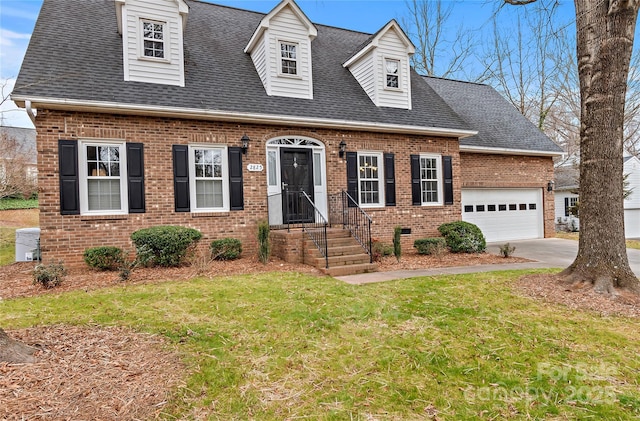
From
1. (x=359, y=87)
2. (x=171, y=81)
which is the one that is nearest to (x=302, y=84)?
(x=359, y=87)

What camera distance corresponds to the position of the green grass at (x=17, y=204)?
805 inches

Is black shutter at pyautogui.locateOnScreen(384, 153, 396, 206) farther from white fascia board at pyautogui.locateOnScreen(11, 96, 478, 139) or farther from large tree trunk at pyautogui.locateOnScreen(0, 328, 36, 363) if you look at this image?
large tree trunk at pyautogui.locateOnScreen(0, 328, 36, 363)

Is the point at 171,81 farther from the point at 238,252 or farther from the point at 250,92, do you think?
the point at 238,252

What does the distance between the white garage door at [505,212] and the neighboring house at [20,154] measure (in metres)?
15.2

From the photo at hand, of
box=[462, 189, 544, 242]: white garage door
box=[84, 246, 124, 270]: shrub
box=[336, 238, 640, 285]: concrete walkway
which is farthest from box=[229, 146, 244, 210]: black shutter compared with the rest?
box=[462, 189, 544, 242]: white garage door

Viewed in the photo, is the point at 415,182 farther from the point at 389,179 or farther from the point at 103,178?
the point at 103,178

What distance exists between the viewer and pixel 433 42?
22.3m

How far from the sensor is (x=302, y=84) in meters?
10.3

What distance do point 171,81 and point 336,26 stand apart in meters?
8.03

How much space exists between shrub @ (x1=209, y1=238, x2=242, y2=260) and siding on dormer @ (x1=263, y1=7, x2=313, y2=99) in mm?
4301

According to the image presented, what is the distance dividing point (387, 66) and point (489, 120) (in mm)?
5942

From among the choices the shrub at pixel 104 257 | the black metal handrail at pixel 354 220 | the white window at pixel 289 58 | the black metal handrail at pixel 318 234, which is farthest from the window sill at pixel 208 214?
the white window at pixel 289 58

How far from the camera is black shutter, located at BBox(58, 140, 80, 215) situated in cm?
765

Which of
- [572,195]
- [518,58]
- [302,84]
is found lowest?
[572,195]
